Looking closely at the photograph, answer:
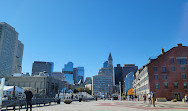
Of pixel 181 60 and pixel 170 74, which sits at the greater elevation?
pixel 181 60

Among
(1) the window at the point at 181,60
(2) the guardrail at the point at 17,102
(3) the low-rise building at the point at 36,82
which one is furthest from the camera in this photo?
(3) the low-rise building at the point at 36,82

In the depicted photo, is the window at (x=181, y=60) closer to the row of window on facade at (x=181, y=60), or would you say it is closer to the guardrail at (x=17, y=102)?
the row of window on facade at (x=181, y=60)

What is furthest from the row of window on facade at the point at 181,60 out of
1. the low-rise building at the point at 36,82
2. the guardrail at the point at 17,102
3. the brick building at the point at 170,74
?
the low-rise building at the point at 36,82

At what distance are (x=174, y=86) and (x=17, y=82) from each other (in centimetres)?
7024

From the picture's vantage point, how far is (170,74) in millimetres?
53969

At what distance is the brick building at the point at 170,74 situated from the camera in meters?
52.6

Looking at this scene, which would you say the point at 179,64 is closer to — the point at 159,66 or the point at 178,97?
the point at 159,66

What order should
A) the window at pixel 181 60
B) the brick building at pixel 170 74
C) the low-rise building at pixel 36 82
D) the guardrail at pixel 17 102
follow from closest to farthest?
the guardrail at pixel 17 102 < the brick building at pixel 170 74 < the window at pixel 181 60 < the low-rise building at pixel 36 82

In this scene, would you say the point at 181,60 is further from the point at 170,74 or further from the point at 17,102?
the point at 17,102

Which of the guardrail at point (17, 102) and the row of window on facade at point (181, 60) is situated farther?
the row of window on facade at point (181, 60)

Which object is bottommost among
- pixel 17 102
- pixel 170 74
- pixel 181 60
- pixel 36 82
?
pixel 17 102

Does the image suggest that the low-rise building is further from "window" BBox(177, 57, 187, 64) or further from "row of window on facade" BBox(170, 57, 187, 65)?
"window" BBox(177, 57, 187, 64)

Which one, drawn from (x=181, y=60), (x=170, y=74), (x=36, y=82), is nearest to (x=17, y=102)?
(x=170, y=74)

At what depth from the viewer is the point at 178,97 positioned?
171 feet
